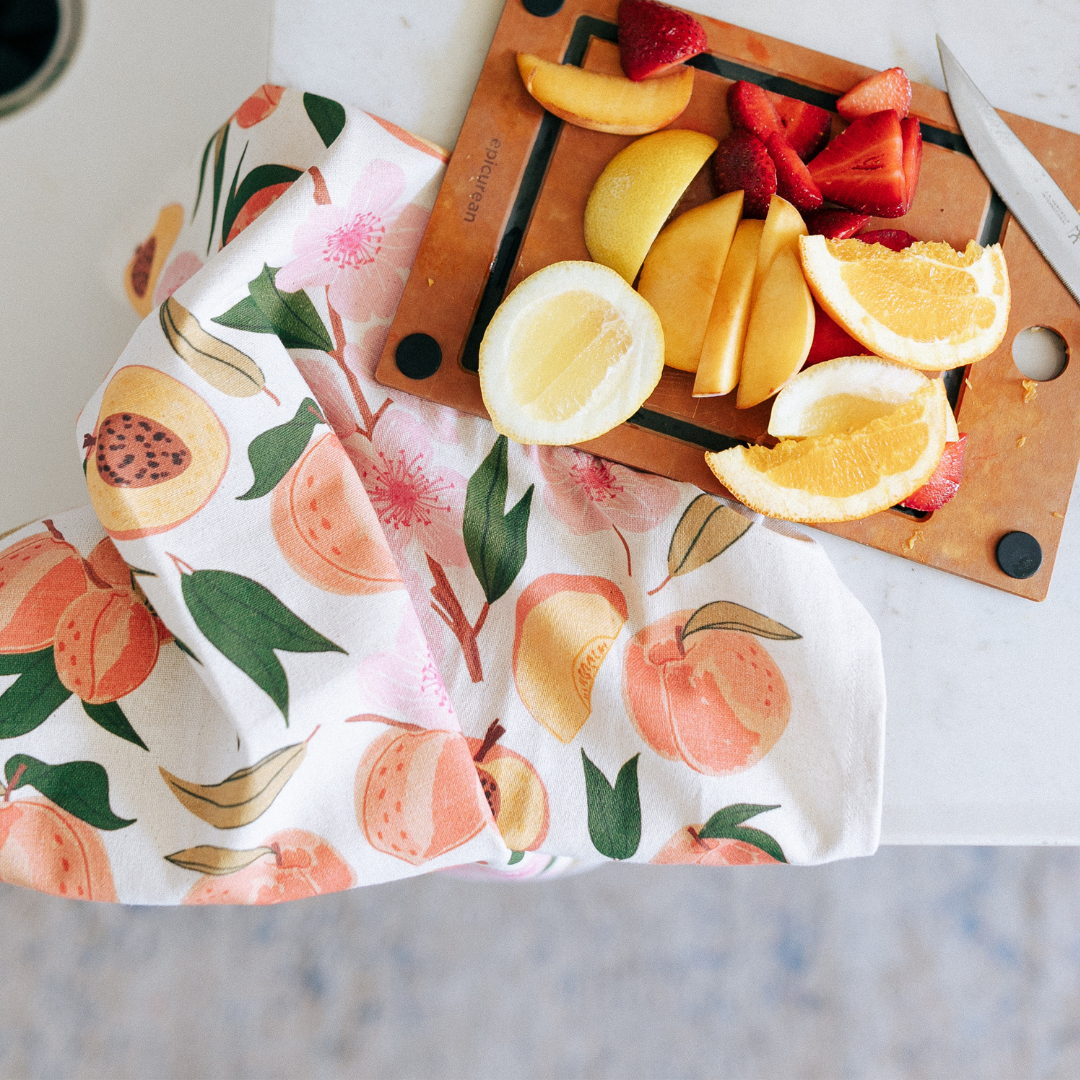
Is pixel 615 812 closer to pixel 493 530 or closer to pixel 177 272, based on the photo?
pixel 493 530

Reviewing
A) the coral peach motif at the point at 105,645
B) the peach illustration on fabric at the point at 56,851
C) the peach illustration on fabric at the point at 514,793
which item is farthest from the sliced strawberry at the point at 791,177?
the peach illustration on fabric at the point at 56,851

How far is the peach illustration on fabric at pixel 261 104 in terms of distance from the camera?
0.62 meters

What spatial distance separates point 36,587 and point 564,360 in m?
0.42

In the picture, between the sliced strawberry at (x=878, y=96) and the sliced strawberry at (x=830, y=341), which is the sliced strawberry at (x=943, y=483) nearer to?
the sliced strawberry at (x=830, y=341)

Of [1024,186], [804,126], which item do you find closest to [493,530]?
[804,126]

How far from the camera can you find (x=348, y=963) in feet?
3.61

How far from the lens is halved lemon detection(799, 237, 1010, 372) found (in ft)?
1.84

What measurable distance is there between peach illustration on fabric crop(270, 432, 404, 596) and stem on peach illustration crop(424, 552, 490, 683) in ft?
0.17

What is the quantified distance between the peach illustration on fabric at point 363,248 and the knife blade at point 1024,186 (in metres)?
0.44

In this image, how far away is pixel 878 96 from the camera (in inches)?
23.7

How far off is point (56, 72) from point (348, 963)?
1090 millimetres

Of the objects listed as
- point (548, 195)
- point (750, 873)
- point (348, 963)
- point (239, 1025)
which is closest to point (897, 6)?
point (548, 195)

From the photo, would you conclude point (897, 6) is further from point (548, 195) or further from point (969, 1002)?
point (969, 1002)

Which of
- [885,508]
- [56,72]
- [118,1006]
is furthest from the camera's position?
[118,1006]
